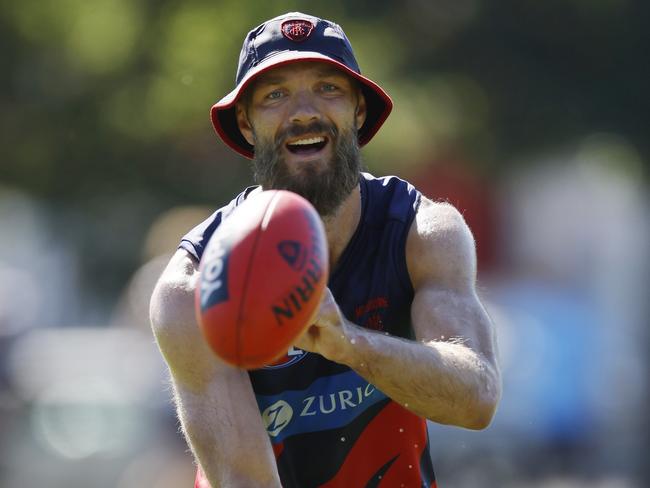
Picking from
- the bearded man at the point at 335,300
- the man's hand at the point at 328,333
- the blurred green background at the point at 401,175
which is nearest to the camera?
the man's hand at the point at 328,333

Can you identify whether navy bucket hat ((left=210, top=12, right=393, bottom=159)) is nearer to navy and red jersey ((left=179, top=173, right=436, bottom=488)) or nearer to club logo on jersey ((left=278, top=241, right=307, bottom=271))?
navy and red jersey ((left=179, top=173, right=436, bottom=488))

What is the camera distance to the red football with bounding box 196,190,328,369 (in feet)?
13.8

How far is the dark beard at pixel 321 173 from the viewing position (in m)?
5.46

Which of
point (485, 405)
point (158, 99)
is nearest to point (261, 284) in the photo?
point (485, 405)

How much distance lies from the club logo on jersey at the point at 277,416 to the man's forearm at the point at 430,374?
655mm

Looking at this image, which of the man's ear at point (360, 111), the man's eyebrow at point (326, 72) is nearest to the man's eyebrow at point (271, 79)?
the man's eyebrow at point (326, 72)

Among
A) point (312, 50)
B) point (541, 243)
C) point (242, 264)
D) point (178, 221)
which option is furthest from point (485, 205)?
point (242, 264)

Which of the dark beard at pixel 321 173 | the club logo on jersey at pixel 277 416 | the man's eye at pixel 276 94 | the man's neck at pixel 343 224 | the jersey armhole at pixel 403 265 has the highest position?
the man's eye at pixel 276 94

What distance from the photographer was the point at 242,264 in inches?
167

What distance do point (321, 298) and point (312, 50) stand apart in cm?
147

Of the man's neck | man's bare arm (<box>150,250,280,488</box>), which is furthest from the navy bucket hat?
man's bare arm (<box>150,250,280,488</box>)

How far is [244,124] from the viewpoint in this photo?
5.92 m

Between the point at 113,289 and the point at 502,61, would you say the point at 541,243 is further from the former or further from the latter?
the point at 113,289

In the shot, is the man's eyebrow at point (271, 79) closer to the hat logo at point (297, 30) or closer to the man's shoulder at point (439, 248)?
the hat logo at point (297, 30)
